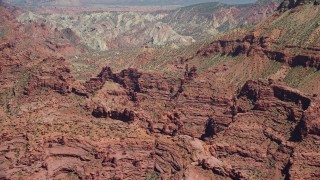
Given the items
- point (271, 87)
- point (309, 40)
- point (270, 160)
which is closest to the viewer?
point (270, 160)

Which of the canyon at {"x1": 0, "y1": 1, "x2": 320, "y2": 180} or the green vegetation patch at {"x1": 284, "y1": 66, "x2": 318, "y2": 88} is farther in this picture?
the green vegetation patch at {"x1": 284, "y1": 66, "x2": 318, "y2": 88}

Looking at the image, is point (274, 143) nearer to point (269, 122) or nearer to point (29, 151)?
point (269, 122)

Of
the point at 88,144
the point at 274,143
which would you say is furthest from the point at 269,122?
the point at 88,144

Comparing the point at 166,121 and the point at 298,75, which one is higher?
the point at 298,75

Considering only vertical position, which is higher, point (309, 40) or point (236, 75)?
point (309, 40)

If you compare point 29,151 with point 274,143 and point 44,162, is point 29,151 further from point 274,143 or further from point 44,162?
point 274,143

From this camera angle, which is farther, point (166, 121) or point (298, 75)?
point (298, 75)

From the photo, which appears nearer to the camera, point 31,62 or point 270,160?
point 270,160

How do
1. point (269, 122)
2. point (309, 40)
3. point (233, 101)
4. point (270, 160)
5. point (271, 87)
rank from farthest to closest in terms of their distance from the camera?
point (309, 40)
point (233, 101)
point (271, 87)
point (269, 122)
point (270, 160)

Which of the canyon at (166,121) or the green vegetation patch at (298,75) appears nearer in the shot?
the canyon at (166,121)
